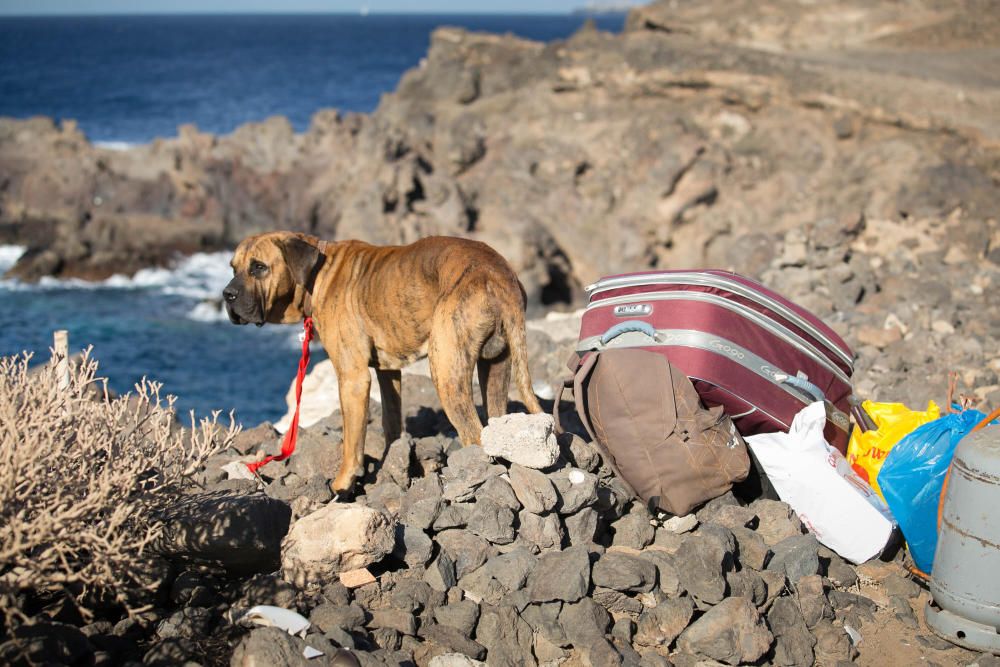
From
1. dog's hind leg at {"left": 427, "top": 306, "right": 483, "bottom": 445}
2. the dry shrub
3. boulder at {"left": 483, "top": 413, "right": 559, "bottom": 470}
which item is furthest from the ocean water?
boulder at {"left": 483, "top": 413, "right": 559, "bottom": 470}

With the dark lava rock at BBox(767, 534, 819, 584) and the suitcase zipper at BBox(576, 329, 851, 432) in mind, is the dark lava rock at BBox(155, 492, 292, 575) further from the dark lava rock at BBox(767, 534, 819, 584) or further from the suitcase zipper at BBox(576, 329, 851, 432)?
the dark lava rock at BBox(767, 534, 819, 584)

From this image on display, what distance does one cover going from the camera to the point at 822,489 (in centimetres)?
532

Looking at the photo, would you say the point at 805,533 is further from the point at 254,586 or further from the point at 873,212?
the point at 873,212

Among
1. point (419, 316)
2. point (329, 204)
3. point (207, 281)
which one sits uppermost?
point (419, 316)

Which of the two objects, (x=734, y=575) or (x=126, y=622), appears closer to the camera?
(x=126, y=622)

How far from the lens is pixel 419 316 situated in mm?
5684

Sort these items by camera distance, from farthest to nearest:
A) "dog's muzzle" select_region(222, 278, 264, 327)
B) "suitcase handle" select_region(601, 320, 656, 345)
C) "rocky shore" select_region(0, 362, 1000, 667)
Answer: "dog's muzzle" select_region(222, 278, 264, 327)
"suitcase handle" select_region(601, 320, 656, 345)
"rocky shore" select_region(0, 362, 1000, 667)

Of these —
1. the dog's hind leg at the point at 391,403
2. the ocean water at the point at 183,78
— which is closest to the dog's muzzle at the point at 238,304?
the dog's hind leg at the point at 391,403

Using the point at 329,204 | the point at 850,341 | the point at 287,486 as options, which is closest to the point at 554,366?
the point at 850,341

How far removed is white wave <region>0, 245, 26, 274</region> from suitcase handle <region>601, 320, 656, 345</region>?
98.0ft

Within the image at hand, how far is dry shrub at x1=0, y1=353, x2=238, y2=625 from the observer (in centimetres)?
385

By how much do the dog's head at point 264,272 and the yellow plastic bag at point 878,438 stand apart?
12.7 ft

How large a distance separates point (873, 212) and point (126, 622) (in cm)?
1735

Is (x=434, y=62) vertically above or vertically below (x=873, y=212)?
above
